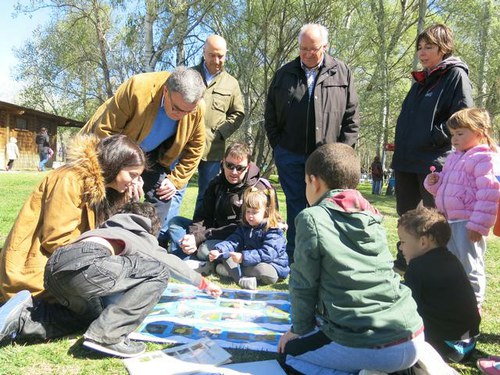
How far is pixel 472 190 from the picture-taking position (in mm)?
2949

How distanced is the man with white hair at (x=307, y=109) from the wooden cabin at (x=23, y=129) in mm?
19443

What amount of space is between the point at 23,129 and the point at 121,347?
2385 cm

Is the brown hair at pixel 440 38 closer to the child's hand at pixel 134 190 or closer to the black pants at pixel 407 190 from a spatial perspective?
the black pants at pixel 407 190

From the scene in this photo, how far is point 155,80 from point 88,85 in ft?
101

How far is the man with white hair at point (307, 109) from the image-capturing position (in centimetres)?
387

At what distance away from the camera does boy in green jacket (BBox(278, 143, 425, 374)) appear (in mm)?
1926

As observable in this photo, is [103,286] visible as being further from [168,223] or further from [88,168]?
[168,223]

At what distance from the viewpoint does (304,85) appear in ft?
13.0

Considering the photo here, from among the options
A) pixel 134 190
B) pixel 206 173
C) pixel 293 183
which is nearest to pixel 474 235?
pixel 293 183

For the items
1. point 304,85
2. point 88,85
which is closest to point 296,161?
point 304,85

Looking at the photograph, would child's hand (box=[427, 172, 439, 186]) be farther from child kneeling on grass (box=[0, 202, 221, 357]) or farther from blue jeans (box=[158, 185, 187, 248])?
blue jeans (box=[158, 185, 187, 248])

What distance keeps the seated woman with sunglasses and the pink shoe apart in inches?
89.8

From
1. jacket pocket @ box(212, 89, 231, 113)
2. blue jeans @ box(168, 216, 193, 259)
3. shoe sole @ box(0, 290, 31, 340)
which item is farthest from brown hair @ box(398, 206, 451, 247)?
jacket pocket @ box(212, 89, 231, 113)

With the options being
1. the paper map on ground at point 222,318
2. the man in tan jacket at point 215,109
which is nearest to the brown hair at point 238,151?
the man in tan jacket at point 215,109
